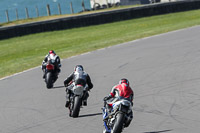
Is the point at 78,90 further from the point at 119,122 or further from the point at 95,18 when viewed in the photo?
the point at 95,18

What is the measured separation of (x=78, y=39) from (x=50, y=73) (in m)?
15.6

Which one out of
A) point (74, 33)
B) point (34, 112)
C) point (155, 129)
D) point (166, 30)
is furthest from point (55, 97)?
point (74, 33)

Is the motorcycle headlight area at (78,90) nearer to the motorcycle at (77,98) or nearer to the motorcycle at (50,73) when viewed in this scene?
the motorcycle at (77,98)

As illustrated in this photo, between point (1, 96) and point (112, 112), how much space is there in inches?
252

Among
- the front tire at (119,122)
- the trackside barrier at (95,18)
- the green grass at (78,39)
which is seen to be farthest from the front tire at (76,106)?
the trackside barrier at (95,18)

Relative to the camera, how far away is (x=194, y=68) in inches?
575

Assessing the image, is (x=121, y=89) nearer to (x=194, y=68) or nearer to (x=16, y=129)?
(x=16, y=129)

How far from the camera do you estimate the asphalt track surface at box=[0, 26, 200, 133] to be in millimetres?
9203

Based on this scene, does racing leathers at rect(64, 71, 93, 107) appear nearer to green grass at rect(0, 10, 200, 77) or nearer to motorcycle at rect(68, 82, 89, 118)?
motorcycle at rect(68, 82, 89, 118)

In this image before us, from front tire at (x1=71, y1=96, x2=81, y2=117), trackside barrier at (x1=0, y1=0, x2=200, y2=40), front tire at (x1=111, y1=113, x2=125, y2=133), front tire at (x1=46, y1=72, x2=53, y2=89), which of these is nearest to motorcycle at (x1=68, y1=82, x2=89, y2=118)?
front tire at (x1=71, y1=96, x2=81, y2=117)

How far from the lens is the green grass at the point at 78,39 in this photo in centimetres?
2241

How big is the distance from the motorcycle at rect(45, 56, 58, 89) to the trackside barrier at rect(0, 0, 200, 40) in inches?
672

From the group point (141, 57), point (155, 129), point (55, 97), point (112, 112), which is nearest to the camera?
point (112, 112)

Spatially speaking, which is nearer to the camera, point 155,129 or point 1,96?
point 155,129
